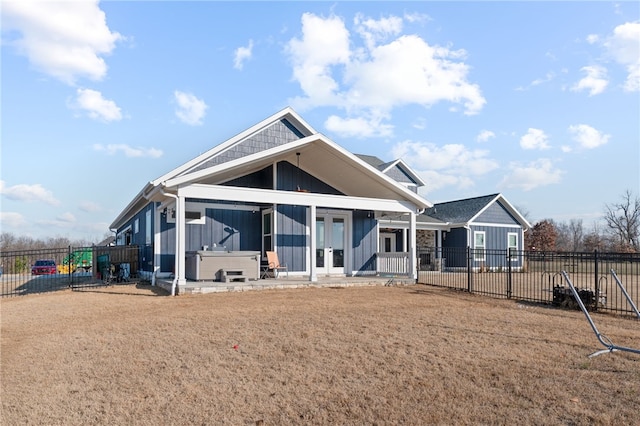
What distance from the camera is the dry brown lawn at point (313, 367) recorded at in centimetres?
384

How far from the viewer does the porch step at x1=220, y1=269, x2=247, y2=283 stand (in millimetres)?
12672

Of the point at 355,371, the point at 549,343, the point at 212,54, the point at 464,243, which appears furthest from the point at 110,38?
the point at 464,243

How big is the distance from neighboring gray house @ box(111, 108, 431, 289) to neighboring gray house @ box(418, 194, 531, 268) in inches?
335

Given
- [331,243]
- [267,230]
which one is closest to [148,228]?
[267,230]

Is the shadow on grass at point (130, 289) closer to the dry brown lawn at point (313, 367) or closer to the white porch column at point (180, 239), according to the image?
the white porch column at point (180, 239)

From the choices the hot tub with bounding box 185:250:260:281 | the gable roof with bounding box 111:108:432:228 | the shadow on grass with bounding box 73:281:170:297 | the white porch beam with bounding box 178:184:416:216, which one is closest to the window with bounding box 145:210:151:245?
the gable roof with bounding box 111:108:432:228

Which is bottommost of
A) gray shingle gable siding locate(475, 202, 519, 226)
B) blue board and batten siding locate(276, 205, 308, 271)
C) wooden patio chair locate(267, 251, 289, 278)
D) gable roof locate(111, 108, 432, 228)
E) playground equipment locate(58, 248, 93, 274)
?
playground equipment locate(58, 248, 93, 274)

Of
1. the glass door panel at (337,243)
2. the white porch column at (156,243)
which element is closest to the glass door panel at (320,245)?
the glass door panel at (337,243)

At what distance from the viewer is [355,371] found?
4980mm

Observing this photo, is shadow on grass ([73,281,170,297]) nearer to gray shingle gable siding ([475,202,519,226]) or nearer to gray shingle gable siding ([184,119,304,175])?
gray shingle gable siding ([184,119,304,175])

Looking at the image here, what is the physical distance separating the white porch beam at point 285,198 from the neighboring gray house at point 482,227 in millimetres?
9246

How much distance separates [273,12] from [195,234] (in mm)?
7017

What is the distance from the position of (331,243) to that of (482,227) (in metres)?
12.0

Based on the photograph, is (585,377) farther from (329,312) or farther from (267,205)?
(267,205)
